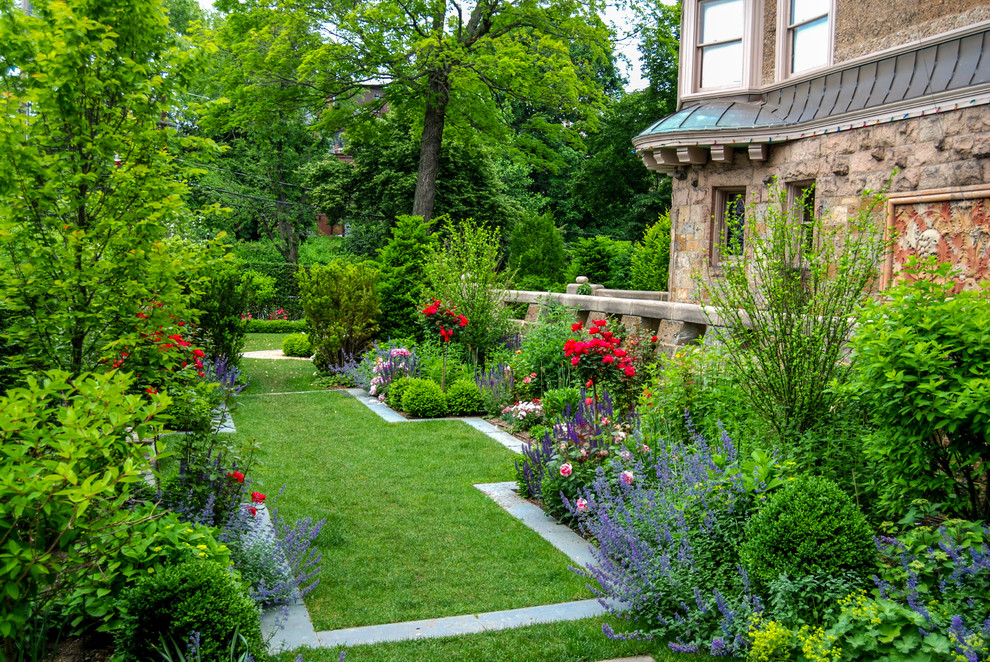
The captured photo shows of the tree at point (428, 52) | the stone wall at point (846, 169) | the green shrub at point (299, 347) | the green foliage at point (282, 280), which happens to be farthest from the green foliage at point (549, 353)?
the green foliage at point (282, 280)

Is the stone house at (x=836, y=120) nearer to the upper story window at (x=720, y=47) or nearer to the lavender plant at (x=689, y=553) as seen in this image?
the upper story window at (x=720, y=47)

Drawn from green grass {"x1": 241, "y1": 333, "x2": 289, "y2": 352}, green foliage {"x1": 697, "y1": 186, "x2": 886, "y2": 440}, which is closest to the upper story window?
green foliage {"x1": 697, "y1": 186, "x2": 886, "y2": 440}

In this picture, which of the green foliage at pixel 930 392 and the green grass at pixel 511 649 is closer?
the green foliage at pixel 930 392

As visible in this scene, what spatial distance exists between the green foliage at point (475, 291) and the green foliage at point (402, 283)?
31.8 inches

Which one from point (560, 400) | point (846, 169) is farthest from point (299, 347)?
point (846, 169)

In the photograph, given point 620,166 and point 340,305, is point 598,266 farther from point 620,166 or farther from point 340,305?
point 340,305

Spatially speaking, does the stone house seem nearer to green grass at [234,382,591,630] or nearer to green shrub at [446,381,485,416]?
green grass at [234,382,591,630]

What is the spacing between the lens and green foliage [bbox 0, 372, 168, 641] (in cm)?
258

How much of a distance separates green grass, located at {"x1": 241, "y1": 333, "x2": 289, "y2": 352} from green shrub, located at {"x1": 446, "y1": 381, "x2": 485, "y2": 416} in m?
8.85

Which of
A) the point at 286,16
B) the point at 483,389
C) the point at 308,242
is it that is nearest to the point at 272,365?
the point at 483,389

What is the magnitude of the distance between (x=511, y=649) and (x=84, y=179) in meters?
3.23

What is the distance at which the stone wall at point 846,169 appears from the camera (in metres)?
8.75

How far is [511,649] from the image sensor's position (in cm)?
387

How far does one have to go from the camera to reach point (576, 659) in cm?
377
